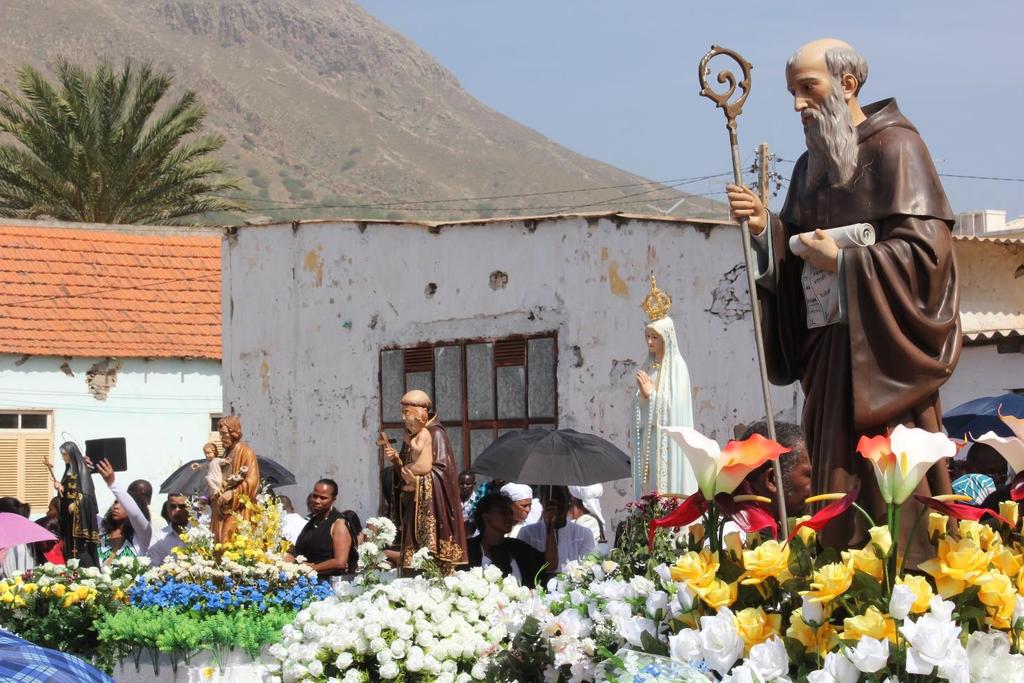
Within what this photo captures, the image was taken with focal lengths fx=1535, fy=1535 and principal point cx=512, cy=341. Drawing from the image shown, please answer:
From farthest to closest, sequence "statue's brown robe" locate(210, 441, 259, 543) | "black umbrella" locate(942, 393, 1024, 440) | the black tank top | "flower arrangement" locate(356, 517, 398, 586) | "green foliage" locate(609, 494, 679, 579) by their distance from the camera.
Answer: "black umbrella" locate(942, 393, 1024, 440)
the black tank top
"statue's brown robe" locate(210, 441, 259, 543)
"flower arrangement" locate(356, 517, 398, 586)
"green foliage" locate(609, 494, 679, 579)

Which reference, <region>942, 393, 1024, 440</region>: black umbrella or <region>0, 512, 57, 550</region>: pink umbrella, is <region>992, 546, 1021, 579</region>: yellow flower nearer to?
<region>942, 393, 1024, 440</region>: black umbrella

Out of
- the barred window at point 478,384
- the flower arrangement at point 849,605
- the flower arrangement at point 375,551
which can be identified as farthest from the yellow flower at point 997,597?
the barred window at point 478,384

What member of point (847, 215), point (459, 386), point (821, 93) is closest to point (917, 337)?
point (847, 215)

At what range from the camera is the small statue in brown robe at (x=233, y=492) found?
10.5 metres

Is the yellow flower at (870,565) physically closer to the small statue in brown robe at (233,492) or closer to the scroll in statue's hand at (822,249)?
the scroll in statue's hand at (822,249)

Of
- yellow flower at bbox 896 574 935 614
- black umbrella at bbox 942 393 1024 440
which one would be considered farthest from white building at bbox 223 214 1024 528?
yellow flower at bbox 896 574 935 614

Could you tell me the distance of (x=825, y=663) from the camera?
3.89 meters

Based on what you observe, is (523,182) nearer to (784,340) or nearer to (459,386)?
(459,386)

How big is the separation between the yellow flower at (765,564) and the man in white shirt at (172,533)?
807 centimetres

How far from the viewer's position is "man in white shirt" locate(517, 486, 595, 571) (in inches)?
399

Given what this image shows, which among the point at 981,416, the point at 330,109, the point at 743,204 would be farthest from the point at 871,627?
the point at 330,109

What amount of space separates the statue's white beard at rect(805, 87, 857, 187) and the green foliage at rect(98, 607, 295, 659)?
16.4ft

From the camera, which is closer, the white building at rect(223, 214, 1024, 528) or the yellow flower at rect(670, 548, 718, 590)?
the yellow flower at rect(670, 548, 718, 590)

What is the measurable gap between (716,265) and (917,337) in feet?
24.3
